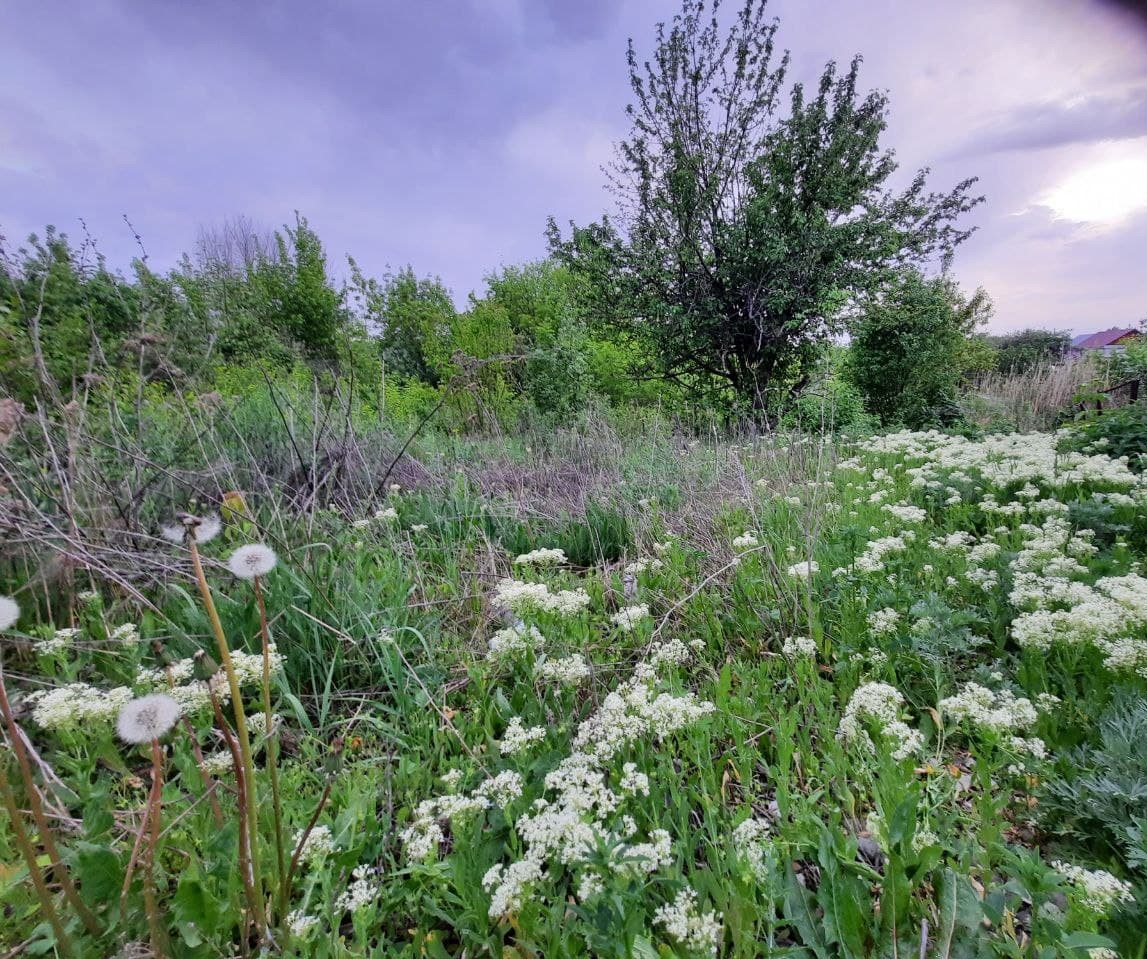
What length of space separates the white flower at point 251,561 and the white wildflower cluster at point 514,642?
86cm

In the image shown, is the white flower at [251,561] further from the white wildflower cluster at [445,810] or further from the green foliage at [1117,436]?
the green foliage at [1117,436]

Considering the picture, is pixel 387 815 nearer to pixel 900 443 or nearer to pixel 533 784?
pixel 533 784

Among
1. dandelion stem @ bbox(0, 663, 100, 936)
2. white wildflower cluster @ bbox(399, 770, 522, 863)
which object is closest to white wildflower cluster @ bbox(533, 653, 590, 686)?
white wildflower cluster @ bbox(399, 770, 522, 863)

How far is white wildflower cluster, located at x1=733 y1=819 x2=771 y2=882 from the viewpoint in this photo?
1056 mm

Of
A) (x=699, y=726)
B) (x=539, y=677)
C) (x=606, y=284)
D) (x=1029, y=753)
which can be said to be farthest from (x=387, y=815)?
(x=606, y=284)

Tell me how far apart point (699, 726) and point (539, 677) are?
717mm

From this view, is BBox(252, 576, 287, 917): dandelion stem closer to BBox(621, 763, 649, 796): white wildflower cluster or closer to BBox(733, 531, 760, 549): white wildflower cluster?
BBox(621, 763, 649, 796): white wildflower cluster

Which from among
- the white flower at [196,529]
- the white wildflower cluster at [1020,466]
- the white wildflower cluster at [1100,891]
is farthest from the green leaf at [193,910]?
the white wildflower cluster at [1020,466]

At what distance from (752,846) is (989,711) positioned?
836 mm

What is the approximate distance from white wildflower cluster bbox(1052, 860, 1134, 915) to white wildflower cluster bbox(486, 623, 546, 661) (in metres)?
1.39

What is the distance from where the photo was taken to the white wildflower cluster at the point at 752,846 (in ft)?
3.46

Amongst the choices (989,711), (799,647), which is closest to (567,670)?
(799,647)

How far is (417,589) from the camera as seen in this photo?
9.14 feet

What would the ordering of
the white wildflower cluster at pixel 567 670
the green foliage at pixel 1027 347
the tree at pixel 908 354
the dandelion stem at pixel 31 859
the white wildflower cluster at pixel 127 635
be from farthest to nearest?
the green foliage at pixel 1027 347
the tree at pixel 908 354
the white wildflower cluster at pixel 127 635
the white wildflower cluster at pixel 567 670
the dandelion stem at pixel 31 859
